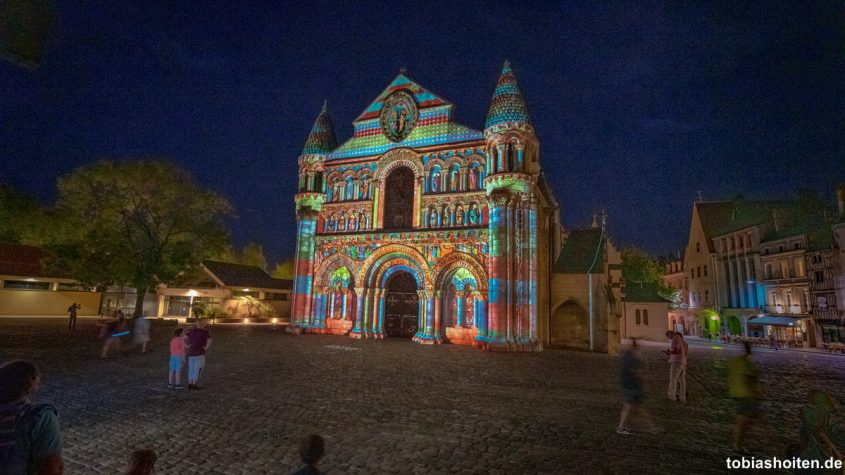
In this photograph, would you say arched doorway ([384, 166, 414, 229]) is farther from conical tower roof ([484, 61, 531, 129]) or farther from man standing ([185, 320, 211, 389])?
man standing ([185, 320, 211, 389])

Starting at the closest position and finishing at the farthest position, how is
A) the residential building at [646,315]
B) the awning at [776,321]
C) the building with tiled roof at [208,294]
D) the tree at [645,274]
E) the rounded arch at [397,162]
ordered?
the rounded arch at [397,162] → the awning at [776,321] → the residential building at [646,315] → the building with tiled roof at [208,294] → the tree at [645,274]

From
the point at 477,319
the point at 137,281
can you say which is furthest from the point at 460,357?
the point at 137,281

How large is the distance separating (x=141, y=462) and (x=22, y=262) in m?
47.2

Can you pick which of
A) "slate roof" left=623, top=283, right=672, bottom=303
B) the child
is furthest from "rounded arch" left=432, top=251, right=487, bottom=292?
"slate roof" left=623, top=283, right=672, bottom=303

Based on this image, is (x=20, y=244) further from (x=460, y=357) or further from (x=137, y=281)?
(x=460, y=357)

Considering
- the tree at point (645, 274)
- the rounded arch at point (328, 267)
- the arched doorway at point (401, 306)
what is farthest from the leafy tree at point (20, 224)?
the tree at point (645, 274)

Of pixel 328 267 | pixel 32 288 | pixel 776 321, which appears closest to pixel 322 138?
pixel 328 267

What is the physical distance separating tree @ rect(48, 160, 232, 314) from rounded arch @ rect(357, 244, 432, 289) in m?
11.3

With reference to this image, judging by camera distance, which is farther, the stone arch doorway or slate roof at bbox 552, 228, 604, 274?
slate roof at bbox 552, 228, 604, 274

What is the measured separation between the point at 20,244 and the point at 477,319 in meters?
44.6

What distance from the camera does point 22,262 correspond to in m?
37.3

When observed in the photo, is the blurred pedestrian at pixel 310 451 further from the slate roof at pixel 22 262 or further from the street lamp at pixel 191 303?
the slate roof at pixel 22 262

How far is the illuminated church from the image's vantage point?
80.0 feet

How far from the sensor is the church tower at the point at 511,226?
23.6 meters
